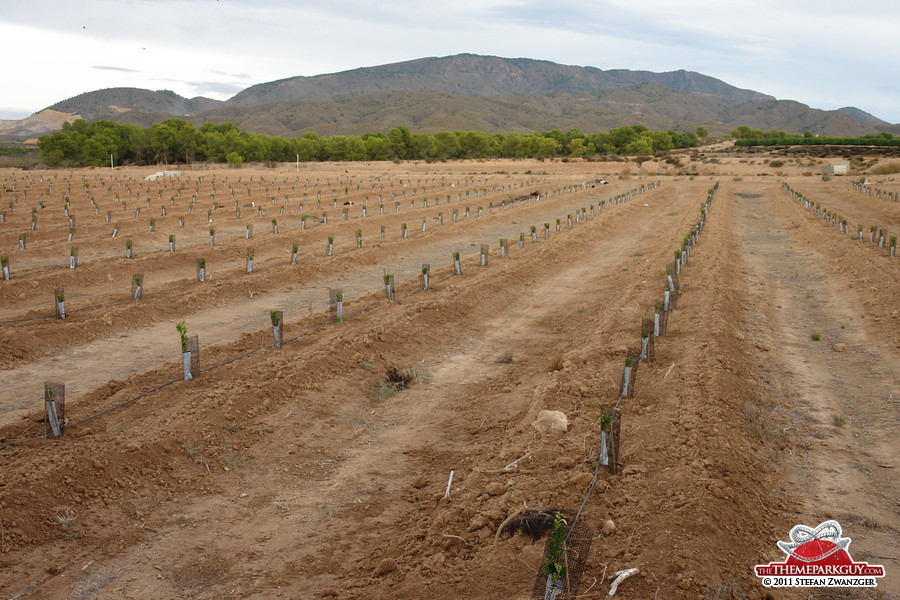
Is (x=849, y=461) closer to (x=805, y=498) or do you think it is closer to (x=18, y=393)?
(x=805, y=498)

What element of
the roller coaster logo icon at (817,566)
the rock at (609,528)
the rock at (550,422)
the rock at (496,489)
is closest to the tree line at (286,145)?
the rock at (550,422)

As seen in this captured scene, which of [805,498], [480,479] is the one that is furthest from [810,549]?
[480,479]

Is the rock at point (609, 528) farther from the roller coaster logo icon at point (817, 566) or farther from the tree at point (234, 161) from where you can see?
the tree at point (234, 161)

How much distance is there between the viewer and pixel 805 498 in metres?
6.45

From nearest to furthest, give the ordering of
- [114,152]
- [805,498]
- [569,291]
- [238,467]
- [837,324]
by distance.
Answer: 1. [805,498]
2. [238,467]
3. [837,324]
4. [569,291]
5. [114,152]

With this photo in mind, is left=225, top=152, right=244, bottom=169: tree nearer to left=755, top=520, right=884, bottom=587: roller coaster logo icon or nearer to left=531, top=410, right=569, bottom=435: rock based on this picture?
left=531, top=410, right=569, bottom=435: rock

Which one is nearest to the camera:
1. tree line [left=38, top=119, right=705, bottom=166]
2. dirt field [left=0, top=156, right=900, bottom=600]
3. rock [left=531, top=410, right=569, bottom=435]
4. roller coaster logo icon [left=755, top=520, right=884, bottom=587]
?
roller coaster logo icon [left=755, top=520, right=884, bottom=587]

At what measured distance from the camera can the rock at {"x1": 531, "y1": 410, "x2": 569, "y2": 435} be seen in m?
7.99

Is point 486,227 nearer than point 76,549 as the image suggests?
No

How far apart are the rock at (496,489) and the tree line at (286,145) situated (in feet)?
301

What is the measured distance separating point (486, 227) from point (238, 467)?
2275cm

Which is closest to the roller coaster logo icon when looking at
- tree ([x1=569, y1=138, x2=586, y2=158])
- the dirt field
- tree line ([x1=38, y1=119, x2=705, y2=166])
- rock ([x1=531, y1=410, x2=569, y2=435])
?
the dirt field

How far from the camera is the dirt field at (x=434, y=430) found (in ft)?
18.5

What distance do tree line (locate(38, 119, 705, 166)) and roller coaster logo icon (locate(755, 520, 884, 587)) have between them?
9356 centimetres
